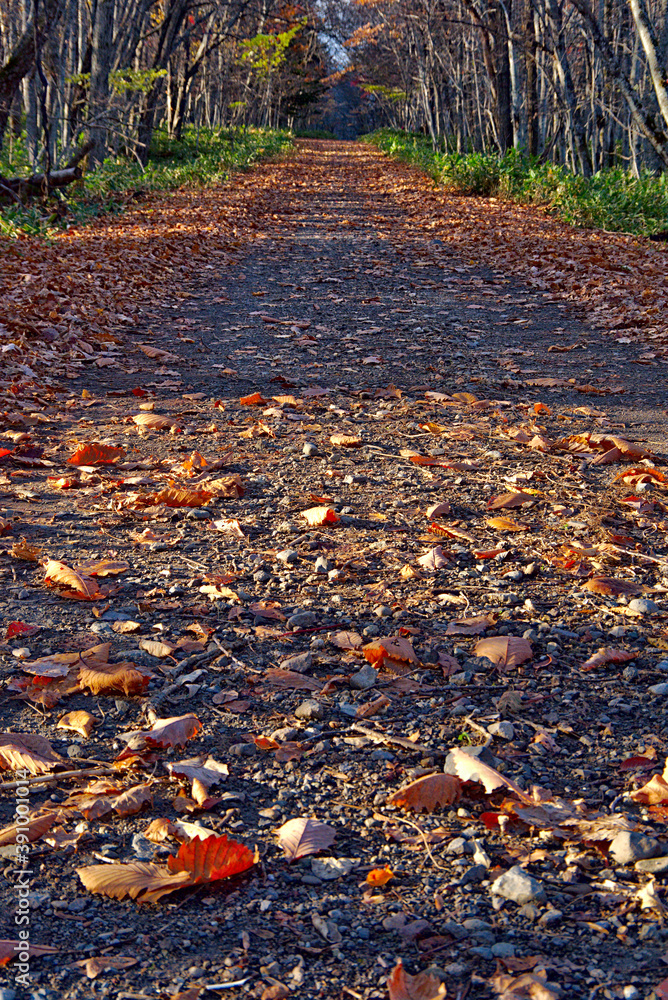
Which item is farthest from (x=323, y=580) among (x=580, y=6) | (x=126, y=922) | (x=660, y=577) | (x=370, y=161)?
(x=370, y=161)

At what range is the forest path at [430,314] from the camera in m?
5.22

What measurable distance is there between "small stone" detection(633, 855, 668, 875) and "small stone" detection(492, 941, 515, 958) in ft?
1.07

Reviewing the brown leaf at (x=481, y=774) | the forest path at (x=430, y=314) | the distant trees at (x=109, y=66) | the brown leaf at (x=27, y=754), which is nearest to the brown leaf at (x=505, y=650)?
the brown leaf at (x=481, y=774)

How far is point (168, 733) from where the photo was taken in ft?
6.43

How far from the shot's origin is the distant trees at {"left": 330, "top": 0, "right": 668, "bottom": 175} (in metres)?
10.9

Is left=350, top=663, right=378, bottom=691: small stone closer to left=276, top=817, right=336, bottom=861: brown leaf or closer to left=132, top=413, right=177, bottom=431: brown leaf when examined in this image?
left=276, top=817, right=336, bottom=861: brown leaf

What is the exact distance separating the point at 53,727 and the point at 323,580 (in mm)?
1057

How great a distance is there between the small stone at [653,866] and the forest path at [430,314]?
2.82 metres

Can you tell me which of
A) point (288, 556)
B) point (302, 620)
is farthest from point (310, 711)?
point (288, 556)

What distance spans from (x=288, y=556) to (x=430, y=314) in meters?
4.89

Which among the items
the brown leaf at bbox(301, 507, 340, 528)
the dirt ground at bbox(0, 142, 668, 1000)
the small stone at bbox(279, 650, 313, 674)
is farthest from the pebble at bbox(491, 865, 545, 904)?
the brown leaf at bbox(301, 507, 340, 528)

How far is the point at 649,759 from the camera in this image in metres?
1.88

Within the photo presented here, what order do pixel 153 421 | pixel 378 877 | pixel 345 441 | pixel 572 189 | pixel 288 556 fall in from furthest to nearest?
pixel 572 189 < pixel 153 421 < pixel 345 441 < pixel 288 556 < pixel 378 877

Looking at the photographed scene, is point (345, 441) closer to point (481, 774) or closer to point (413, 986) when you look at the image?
point (481, 774)
